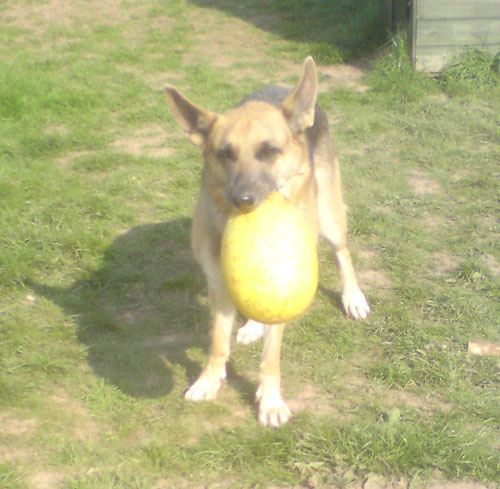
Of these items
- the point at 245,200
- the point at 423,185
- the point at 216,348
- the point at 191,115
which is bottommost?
the point at 423,185

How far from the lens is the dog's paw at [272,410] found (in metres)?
2.84

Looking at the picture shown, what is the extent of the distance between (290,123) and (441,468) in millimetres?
1776

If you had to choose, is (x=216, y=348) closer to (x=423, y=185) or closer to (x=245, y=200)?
(x=245, y=200)

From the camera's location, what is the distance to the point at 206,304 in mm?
3803

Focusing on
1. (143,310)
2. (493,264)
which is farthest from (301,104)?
(493,264)

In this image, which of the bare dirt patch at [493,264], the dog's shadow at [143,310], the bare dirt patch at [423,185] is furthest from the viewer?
the bare dirt patch at [423,185]

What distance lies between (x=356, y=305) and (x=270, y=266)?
1.66 meters

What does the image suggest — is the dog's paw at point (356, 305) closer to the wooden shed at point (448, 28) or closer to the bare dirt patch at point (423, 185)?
the bare dirt patch at point (423, 185)

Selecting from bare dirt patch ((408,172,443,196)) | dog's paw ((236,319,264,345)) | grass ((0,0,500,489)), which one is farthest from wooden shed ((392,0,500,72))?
dog's paw ((236,319,264,345))

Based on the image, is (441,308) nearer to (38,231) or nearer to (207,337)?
(207,337)

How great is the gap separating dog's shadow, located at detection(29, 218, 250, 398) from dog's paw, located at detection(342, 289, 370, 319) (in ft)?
2.96

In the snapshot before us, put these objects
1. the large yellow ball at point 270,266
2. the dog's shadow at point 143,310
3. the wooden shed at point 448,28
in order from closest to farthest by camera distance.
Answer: the large yellow ball at point 270,266 < the dog's shadow at point 143,310 < the wooden shed at point 448,28

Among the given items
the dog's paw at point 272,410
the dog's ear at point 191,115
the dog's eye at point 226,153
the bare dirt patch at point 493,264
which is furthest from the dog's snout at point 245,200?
the bare dirt patch at point 493,264

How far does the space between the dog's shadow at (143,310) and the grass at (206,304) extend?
13 mm
